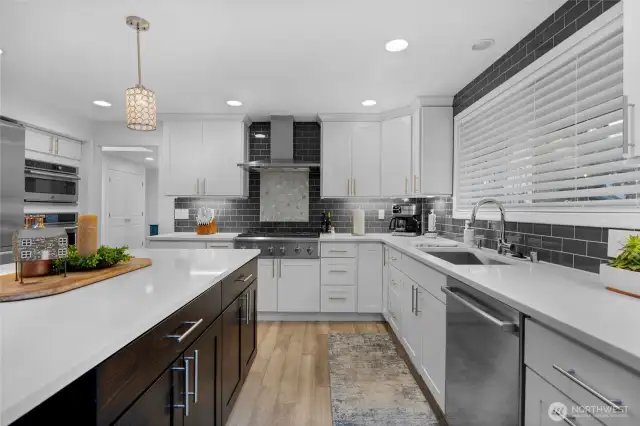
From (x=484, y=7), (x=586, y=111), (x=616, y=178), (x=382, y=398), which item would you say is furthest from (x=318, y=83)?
(x=382, y=398)

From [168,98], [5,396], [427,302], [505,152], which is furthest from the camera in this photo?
[168,98]

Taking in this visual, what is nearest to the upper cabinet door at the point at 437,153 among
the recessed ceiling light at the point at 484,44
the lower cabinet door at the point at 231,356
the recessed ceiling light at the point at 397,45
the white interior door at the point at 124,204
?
the recessed ceiling light at the point at 484,44

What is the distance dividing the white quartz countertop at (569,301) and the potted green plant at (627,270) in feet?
0.12

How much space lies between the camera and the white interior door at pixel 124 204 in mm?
4645

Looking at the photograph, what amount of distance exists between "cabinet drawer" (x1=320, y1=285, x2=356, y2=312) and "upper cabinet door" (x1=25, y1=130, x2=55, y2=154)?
3563 mm

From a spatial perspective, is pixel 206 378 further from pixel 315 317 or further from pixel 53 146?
pixel 53 146

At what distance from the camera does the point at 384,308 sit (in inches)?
137

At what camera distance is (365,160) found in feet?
12.4

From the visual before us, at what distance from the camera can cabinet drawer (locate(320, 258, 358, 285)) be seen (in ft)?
11.6

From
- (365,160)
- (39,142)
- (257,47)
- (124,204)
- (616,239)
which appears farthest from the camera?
(124,204)

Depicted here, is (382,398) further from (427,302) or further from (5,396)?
(5,396)

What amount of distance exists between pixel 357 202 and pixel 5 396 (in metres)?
3.85

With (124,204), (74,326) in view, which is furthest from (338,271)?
(124,204)

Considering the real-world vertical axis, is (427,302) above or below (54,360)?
below
